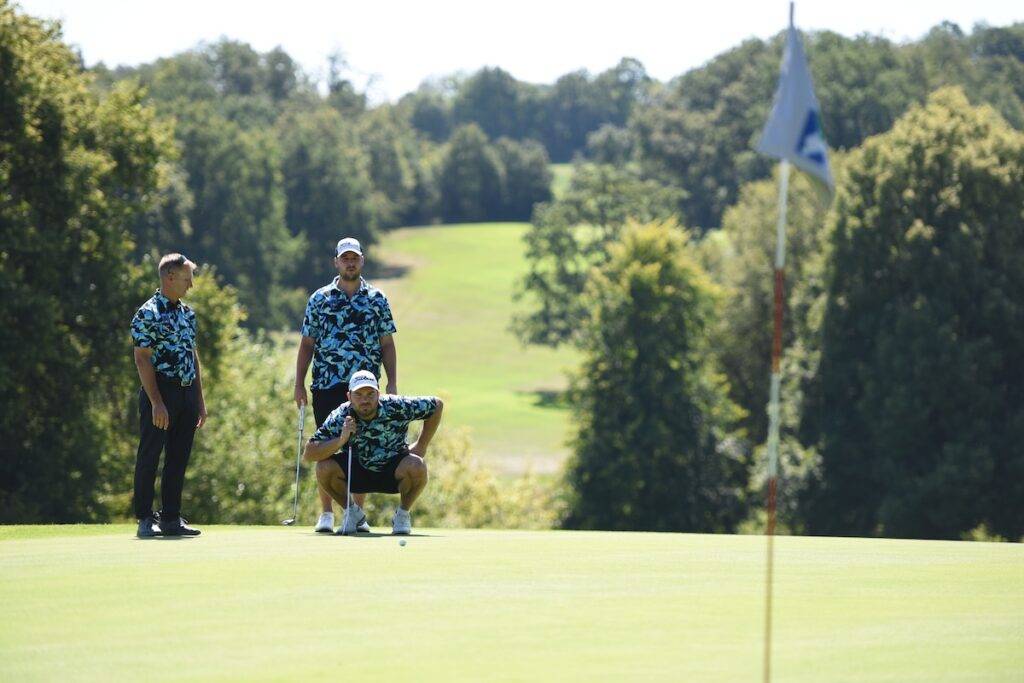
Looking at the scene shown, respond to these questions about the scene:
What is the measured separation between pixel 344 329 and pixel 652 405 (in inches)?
1547

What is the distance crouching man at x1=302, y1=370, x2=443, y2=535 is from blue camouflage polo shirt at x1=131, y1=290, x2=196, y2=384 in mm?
1166

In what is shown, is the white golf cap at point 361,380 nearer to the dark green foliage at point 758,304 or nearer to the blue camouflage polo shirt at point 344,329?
the blue camouflage polo shirt at point 344,329

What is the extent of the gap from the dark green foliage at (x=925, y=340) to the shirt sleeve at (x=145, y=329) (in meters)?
32.7

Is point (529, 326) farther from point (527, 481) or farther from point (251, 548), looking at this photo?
point (251, 548)

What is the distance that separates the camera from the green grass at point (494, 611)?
24.5ft

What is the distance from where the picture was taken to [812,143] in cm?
923

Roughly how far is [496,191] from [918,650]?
441ft

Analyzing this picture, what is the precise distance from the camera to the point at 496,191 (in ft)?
465

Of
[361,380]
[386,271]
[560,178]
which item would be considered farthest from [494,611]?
[560,178]

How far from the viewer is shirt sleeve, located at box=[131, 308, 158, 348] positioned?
40.9 ft

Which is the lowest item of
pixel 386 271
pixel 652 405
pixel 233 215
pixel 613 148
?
pixel 652 405

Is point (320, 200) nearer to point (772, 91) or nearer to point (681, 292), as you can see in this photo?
point (772, 91)

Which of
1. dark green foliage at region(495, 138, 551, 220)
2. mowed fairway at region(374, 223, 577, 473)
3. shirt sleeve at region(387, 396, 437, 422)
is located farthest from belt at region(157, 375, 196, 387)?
dark green foliage at region(495, 138, 551, 220)

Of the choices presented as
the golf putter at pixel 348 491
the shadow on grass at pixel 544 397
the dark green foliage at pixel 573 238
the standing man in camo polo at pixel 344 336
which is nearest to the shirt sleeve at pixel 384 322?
the standing man in camo polo at pixel 344 336
